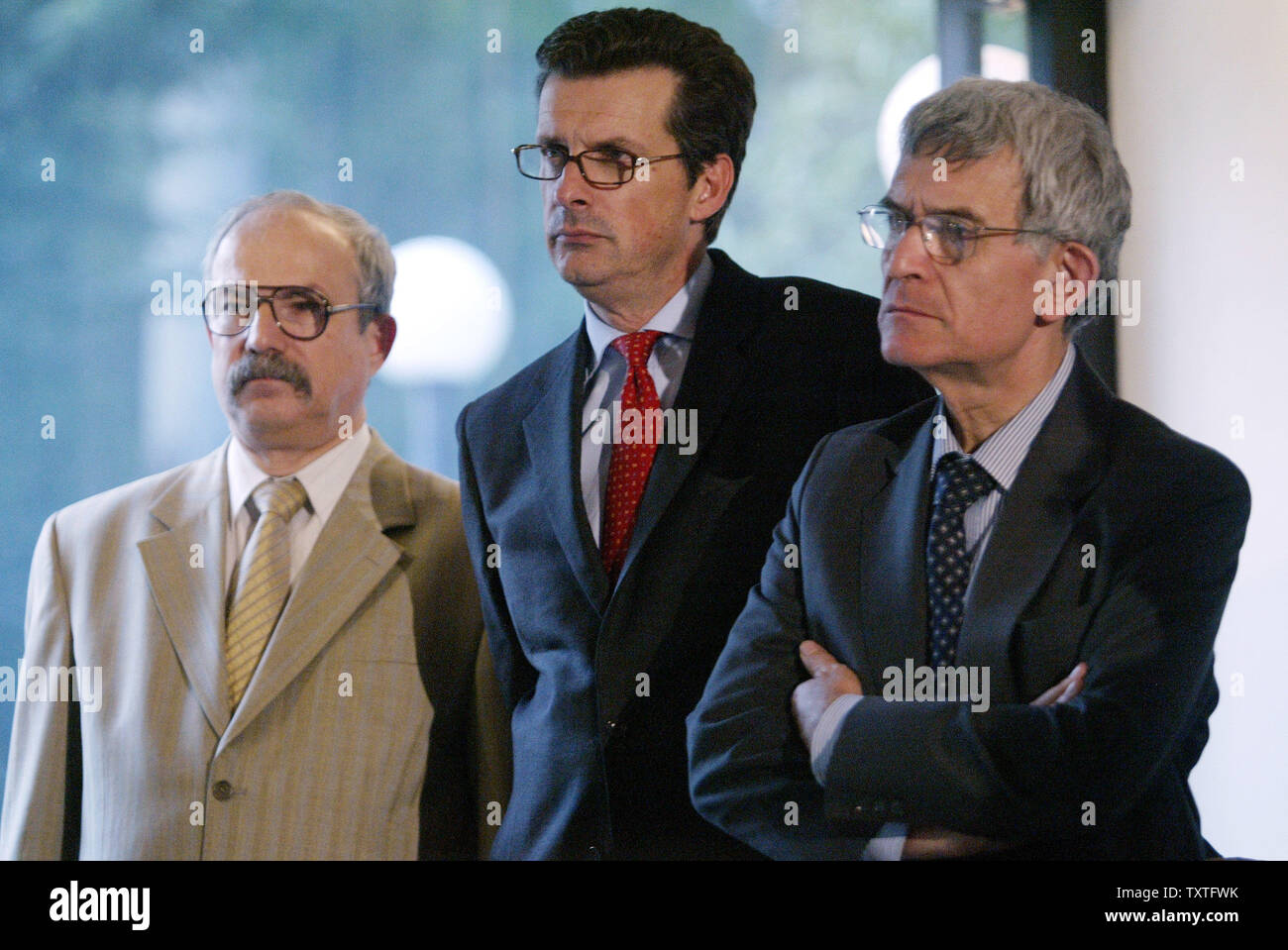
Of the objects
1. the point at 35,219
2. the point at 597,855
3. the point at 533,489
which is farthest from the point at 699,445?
the point at 35,219

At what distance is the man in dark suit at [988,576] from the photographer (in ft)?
8.02

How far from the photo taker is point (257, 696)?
9.25 ft

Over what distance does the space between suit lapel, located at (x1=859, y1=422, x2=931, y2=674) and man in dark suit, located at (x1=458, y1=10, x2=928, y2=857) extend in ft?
0.65

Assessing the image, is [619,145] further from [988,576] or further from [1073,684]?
[1073,684]

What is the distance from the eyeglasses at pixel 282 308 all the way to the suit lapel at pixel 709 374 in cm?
70

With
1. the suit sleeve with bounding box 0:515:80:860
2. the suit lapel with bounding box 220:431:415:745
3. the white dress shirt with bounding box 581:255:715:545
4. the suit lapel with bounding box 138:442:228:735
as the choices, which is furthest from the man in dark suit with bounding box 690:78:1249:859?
the suit sleeve with bounding box 0:515:80:860

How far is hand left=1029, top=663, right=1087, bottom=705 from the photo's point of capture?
239 centimetres

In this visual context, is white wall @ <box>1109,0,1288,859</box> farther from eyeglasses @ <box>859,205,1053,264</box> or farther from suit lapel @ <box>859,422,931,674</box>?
suit lapel @ <box>859,422,931,674</box>

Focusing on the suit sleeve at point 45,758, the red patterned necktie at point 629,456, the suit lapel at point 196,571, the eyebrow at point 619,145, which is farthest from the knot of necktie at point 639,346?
the suit sleeve at point 45,758

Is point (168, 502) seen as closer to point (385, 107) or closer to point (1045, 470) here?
point (385, 107)

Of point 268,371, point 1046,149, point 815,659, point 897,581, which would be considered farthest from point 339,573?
point 1046,149

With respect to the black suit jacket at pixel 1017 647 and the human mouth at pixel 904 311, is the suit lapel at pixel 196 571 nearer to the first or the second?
the black suit jacket at pixel 1017 647
